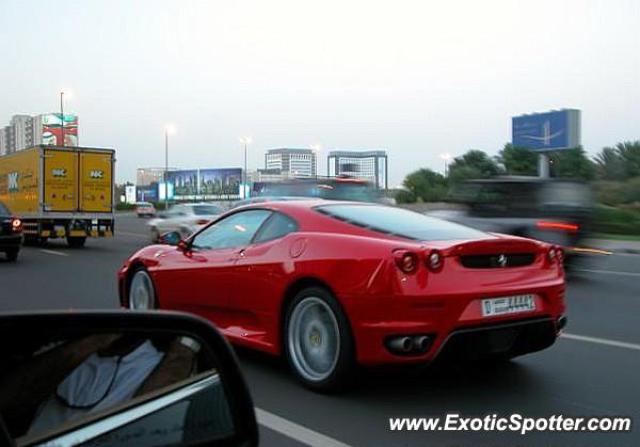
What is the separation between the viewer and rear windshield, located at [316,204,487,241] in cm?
539

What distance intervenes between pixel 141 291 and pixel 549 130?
45.8m

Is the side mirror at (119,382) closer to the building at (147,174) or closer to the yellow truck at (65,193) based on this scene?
the yellow truck at (65,193)

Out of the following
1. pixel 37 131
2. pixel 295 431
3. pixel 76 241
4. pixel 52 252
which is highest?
pixel 37 131

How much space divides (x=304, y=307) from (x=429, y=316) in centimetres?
103

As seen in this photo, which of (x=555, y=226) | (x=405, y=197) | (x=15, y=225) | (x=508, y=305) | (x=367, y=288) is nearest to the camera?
(x=367, y=288)

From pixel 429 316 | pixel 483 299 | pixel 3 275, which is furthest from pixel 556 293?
pixel 3 275

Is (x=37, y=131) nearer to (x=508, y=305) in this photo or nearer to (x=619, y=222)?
(x=619, y=222)

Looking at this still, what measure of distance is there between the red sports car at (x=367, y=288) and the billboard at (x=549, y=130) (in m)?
45.0

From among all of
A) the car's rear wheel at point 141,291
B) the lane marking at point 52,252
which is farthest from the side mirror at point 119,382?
the lane marking at point 52,252

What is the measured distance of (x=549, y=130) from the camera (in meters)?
49.4

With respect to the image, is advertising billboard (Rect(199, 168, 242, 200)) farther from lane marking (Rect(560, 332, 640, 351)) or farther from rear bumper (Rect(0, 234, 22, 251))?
lane marking (Rect(560, 332, 640, 351))

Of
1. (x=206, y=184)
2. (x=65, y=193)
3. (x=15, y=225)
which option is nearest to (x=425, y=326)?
(x=15, y=225)

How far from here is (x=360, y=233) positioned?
5355 millimetres

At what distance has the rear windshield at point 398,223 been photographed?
5395mm
